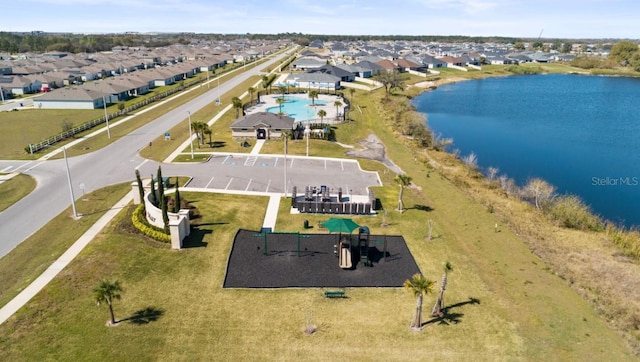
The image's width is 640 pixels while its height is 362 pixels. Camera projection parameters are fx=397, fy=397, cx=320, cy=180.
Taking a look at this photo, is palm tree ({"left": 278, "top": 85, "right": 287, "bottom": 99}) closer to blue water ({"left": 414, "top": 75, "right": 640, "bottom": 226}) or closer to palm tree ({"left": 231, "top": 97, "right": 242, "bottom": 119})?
palm tree ({"left": 231, "top": 97, "right": 242, "bottom": 119})

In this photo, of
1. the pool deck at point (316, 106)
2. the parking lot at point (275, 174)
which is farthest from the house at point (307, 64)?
the parking lot at point (275, 174)

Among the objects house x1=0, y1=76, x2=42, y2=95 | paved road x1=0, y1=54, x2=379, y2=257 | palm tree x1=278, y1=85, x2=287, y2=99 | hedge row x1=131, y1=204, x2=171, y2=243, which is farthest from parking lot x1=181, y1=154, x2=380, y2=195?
house x1=0, y1=76, x2=42, y2=95

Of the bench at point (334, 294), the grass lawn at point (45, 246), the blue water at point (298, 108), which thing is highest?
the blue water at point (298, 108)

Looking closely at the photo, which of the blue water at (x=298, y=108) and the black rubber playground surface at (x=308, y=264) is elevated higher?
the blue water at (x=298, y=108)

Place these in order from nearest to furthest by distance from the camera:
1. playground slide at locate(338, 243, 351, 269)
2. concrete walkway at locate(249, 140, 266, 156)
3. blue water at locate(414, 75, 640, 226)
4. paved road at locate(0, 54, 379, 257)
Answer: playground slide at locate(338, 243, 351, 269)
paved road at locate(0, 54, 379, 257)
blue water at locate(414, 75, 640, 226)
concrete walkway at locate(249, 140, 266, 156)

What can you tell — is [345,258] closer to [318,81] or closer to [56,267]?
[56,267]

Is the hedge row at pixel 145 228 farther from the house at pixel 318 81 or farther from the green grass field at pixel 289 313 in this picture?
the house at pixel 318 81

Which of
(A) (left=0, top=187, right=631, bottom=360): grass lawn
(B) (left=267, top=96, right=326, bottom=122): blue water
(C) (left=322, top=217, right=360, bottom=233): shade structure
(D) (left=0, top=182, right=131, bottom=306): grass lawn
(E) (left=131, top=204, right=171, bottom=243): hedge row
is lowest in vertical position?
(A) (left=0, top=187, right=631, bottom=360): grass lawn
